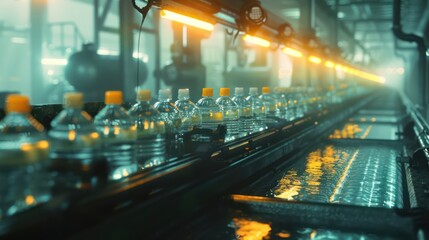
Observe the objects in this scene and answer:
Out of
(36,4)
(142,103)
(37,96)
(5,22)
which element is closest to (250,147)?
(142,103)

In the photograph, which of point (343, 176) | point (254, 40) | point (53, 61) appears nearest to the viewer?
point (343, 176)

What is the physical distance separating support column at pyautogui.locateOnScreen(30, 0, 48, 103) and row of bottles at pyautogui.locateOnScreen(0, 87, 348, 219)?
7.01 meters

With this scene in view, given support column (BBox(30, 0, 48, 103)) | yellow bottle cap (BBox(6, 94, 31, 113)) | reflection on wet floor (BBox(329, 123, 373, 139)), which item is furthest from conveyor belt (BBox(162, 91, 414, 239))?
support column (BBox(30, 0, 48, 103))

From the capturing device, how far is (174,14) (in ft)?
9.21

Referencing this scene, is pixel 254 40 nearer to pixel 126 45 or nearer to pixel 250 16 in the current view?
pixel 250 16

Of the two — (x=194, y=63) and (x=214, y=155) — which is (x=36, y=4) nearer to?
(x=194, y=63)

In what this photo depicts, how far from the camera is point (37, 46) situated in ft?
31.9

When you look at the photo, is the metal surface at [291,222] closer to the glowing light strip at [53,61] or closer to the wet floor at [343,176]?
the wet floor at [343,176]

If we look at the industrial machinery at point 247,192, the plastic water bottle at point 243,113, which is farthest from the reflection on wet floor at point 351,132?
the plastic water bottle at point 243,113

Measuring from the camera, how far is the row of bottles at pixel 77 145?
1.30 meters

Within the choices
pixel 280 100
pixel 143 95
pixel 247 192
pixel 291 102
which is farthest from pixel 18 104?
pixel 291 102

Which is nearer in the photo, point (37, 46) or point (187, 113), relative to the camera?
point (187, 113)

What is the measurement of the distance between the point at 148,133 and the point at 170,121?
1.16 feet

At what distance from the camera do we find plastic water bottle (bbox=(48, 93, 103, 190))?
140 centimetres
